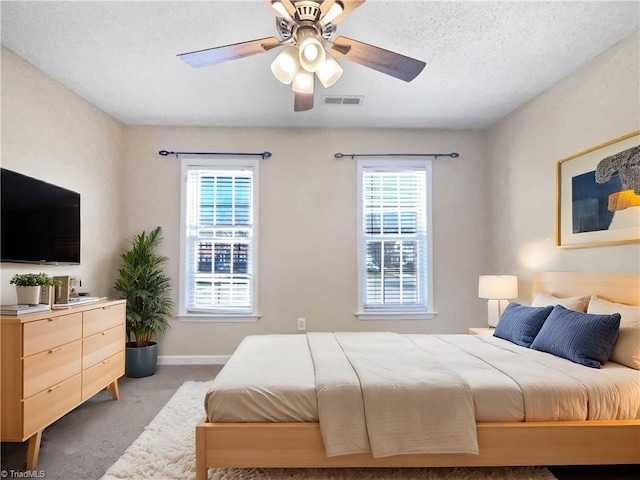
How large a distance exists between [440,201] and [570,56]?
1.94 metres

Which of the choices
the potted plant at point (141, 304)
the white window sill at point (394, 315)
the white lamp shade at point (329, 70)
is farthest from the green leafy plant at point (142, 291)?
the white lamp shade at point (329, 70)

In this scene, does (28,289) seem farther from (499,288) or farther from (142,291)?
(499,288)

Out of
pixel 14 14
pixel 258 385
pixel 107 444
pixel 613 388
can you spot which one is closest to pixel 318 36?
pixel 258 385

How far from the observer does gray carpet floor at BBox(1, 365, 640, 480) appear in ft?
7.20

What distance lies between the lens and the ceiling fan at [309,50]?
1.87 meters

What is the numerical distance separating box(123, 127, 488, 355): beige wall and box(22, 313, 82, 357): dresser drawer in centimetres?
173

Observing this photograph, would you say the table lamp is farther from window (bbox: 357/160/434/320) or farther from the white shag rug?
the white shag rug

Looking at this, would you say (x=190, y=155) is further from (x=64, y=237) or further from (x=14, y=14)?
(x=14, y=14)

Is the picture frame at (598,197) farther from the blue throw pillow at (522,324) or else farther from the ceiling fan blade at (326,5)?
the ceiling fan blade at (326,5)

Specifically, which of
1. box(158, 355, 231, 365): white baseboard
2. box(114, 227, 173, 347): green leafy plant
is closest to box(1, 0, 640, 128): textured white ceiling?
box(114, 227, 173, 347): green leafy plant

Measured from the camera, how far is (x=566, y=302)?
9.67 ft

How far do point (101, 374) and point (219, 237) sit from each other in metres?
1.87

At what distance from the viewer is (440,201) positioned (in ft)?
15.1

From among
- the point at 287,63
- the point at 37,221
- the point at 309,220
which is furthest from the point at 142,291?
the point at 287,63
